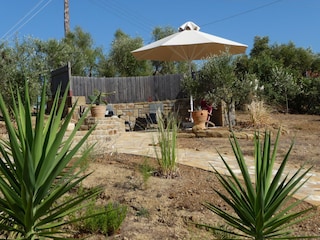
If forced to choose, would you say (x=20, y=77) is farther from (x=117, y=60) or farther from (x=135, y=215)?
(x=117, y=60)

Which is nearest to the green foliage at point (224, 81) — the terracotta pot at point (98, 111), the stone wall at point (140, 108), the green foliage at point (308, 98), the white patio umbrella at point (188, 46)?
the white patio umbrella at point (188, 46)

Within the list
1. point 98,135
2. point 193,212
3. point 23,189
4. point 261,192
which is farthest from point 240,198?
point 98,135

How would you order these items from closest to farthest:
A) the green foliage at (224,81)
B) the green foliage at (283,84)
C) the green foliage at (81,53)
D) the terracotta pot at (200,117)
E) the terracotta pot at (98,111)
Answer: the green foliage at (224,81) < the terracotta pot at (200,117) < the terracotta pot at (98,111) < the green foliage at (283,84) < the green foliage at (81,53)

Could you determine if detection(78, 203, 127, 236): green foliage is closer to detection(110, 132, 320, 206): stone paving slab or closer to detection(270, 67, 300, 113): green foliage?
detection(110, 132, 320, 206): stone paving slab

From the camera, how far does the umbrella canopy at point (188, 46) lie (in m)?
10.2

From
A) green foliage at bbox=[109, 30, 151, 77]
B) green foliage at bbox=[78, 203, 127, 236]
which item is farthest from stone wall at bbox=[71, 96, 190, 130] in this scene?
green foliage at bbox=[78, 203, 127, 236]

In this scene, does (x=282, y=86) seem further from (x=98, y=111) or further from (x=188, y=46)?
(x=98, y=111)

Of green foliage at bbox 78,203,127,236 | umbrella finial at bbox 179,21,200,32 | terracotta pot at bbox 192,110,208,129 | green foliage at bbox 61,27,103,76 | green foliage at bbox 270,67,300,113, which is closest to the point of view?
green foliage at bbox 78,203,127,236

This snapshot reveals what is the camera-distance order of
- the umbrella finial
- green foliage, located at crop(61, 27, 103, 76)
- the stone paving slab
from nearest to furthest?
the stone paving slab < the umbrella finial < green foliage, located at crop(61, 27, 103, 76)

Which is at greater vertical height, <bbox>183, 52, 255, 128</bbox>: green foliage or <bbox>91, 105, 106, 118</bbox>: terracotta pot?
<bbox>183, 52, 255, 128</bbox>: green foliage

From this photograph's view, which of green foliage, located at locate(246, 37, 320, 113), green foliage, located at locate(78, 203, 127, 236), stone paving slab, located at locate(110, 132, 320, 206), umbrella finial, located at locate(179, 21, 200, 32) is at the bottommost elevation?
stone paving slab, located at locate(110, 132, 320, 206)

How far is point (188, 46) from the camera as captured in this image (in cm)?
1103

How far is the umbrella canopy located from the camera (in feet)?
33.5

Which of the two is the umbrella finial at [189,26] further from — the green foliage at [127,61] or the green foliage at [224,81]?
the green foliage at [127,61]
